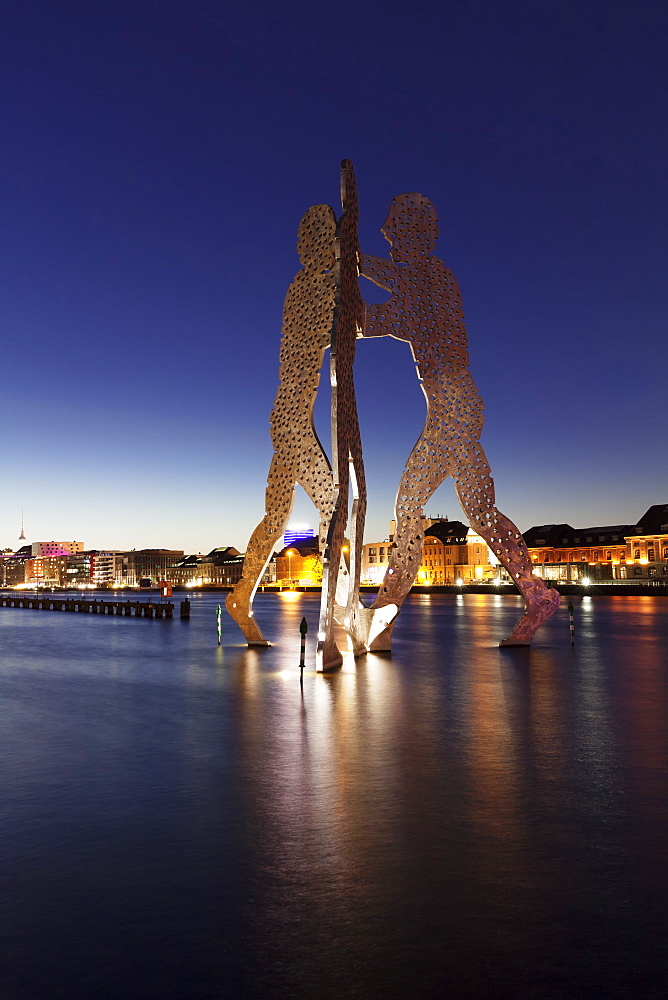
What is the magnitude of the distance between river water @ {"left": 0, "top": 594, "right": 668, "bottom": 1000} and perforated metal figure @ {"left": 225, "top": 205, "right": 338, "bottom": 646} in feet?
26.3

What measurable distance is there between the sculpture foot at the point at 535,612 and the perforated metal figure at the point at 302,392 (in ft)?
22.1

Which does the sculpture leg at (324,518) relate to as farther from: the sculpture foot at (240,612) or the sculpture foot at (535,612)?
the sculpture foot at (535,612)

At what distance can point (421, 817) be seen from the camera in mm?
6961

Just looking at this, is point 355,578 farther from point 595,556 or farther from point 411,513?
point 595,556

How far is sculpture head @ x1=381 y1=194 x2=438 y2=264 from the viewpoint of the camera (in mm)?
22188

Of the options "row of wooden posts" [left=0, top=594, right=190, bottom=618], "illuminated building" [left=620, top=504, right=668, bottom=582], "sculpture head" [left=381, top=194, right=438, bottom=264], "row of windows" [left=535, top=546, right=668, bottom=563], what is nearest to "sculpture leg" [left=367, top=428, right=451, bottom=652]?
"sculpture head" [left=381, top=194, right=438, bottom=264]

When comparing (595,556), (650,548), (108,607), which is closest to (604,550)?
(595,556)

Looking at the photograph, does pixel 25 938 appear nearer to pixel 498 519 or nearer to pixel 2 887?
pixel 2 887

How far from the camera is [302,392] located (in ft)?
69.9

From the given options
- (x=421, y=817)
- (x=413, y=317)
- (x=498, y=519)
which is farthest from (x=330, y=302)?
(x=421, y=817)

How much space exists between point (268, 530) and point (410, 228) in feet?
31.4

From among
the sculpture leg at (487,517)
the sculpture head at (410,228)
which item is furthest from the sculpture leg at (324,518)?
the sculpture head at (410,228)

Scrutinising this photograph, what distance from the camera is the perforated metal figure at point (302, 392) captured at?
20469 mm

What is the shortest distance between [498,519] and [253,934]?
18.3 m
